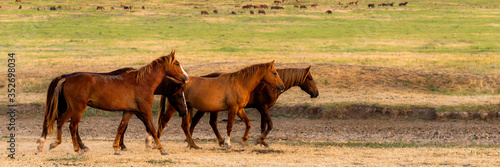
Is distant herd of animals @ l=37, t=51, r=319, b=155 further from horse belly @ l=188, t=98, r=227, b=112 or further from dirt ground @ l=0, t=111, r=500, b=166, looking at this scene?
dirt ground @ l=0, t=111, r=500, b=166

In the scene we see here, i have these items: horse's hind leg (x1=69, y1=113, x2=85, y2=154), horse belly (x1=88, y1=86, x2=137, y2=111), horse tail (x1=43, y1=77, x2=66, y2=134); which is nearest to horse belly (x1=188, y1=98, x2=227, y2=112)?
horse belly (x1=88, y1=86, x2=137, y2=111)

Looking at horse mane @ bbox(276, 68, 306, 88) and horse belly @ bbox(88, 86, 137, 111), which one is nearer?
horse belly @ bbox(88, 86, 137, 111)

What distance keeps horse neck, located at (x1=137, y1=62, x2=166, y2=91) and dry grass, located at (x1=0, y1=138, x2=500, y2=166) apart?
3.83 ft

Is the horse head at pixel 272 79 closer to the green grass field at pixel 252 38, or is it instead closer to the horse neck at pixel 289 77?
the horse neck at pixel 289 77

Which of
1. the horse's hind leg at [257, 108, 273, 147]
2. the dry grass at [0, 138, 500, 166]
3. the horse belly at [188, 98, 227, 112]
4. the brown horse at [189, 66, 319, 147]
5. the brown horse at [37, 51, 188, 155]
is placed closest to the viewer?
the dry grass at [0, 138, 500, 166]

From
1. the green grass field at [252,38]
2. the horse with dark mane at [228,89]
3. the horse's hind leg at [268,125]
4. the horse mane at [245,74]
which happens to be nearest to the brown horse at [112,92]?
the horse with dark mane at [228,89]

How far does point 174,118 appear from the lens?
1670 centimetres

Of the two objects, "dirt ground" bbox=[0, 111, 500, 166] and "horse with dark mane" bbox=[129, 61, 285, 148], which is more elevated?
"horse with dark mane" bbox=[129, 61, 285, 148]

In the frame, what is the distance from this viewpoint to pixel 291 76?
12734 millimetres

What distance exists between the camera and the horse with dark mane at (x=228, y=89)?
11.2 metres

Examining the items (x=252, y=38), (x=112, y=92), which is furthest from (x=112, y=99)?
(x=252, y=38)

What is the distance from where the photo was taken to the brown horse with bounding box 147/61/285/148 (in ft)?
36.8

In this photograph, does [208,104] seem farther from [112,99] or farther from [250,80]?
[112,99]

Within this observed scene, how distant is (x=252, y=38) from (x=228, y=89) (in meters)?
27.3
